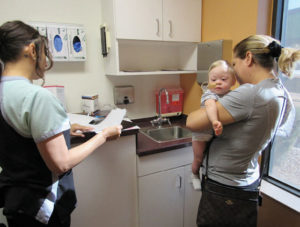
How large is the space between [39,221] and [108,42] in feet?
4.39

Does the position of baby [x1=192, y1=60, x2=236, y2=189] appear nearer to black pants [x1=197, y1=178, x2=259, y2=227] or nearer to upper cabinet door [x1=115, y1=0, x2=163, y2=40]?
black pants [x1=197, y1=178, x2=259, y2=227]

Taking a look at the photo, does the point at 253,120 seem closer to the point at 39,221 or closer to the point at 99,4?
the point at 39,221

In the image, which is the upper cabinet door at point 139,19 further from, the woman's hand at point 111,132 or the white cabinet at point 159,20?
the woman's hand at point 111,132

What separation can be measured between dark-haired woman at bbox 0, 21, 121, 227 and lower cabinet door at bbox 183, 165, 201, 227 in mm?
998

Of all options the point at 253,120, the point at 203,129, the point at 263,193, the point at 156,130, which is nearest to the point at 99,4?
the point at 156,130

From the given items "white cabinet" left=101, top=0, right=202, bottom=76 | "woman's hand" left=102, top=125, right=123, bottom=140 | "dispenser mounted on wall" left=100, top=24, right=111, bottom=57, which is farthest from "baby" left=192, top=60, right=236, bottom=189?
"dispenser mounted on wall" left=100, top=24, right=111, bottom=57

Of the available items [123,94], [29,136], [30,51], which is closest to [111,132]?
[29,136]

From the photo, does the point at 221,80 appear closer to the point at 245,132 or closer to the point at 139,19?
the point at 245,132

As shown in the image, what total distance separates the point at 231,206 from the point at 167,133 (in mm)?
1100

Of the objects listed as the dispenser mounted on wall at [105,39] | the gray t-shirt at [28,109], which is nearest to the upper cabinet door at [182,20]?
the dispenser mounted on wall at [105,39]

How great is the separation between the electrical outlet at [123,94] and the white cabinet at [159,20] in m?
0.51

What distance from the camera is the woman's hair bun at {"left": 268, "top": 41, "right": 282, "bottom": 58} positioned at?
31.1 inches

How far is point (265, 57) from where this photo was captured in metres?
0.82

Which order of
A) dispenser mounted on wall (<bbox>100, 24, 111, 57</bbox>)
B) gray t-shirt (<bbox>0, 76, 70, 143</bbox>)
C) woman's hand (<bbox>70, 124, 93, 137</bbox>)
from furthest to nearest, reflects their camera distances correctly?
1. dispenser mounted on wall (<bbox>100, 24, 111, 57</bbox>)
2. woman's hand (<bbox>70, 124, 93, 137</bbox>)
3. gray t-shirt (<bbox>0, 76, 70, 143</bbox>)
